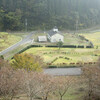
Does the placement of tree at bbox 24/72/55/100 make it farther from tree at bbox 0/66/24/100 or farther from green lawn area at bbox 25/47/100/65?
green lawn area at bbox 25/47/100/65

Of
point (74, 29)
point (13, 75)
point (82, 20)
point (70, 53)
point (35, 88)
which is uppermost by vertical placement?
point (82, 20)

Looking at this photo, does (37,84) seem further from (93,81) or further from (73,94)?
(93,81)

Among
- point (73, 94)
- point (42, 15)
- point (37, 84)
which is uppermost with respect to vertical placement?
point (42, 15)

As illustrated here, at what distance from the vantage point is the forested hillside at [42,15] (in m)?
78.2

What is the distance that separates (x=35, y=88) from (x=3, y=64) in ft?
30.5

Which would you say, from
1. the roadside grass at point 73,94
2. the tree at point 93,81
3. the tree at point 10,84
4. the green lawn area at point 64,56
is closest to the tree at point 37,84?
the tree at point 10,84

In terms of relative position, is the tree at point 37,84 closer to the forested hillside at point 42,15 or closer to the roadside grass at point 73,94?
the roadside grass at point 73,94

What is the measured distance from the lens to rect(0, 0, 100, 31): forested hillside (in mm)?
78188

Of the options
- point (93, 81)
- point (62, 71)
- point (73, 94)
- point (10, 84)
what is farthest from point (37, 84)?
point (62, 71)

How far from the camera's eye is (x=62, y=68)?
31.4 m

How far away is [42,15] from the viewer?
86.6 metres

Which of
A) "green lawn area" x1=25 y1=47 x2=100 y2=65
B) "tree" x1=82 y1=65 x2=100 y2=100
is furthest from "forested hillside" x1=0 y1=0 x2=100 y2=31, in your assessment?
"tree" x1=82 y1=65 x2=100 y2=100

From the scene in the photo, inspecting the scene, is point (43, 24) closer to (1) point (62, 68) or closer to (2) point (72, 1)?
(2) point (72, 1)

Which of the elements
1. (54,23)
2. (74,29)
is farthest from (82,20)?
(54,23)
